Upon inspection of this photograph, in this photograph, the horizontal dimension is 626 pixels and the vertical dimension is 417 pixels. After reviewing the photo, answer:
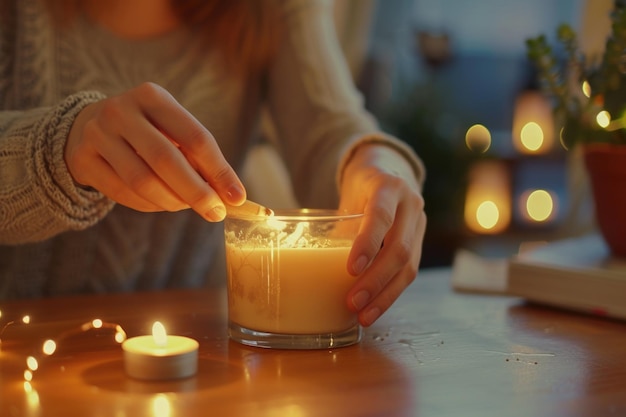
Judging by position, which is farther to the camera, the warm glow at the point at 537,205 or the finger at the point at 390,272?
the warm glow at the point at 537,205

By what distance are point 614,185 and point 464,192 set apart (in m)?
1.80

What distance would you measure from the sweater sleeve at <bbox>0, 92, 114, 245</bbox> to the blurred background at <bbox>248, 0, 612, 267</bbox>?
2.09 m

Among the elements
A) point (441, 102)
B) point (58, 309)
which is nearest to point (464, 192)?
point (441, 102)

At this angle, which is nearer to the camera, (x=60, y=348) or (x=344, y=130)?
(x=60, y=348)

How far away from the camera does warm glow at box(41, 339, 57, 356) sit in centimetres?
80

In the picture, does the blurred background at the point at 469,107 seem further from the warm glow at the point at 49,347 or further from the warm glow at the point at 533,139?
the warm glow at the point at 49,347

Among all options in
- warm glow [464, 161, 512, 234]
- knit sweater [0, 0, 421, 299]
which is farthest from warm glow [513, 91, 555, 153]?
knit sweater [0, 0, 421, 299]

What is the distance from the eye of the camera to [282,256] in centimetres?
82

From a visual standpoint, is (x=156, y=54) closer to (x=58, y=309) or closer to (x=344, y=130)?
(x=344, y=130)

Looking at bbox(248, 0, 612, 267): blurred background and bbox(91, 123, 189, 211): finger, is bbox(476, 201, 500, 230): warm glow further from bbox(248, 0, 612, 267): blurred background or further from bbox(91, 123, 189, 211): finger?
bbox(91, 123, 189, 211): finger

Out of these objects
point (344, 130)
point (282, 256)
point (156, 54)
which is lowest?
point (282, 256)

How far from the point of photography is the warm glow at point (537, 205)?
3.86 m

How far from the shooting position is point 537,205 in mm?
3865

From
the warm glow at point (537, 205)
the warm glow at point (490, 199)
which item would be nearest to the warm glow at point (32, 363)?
the warm glow at point (490, 199)
